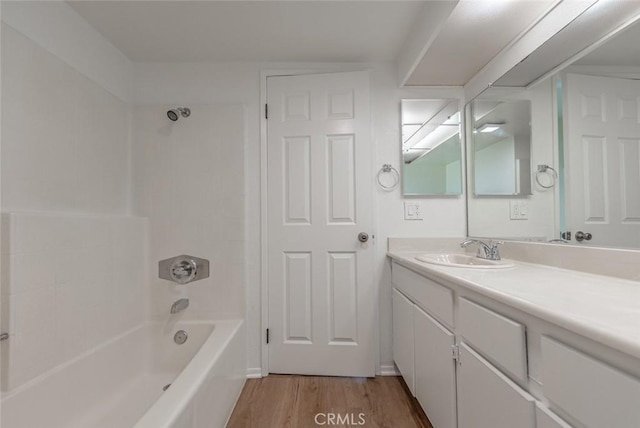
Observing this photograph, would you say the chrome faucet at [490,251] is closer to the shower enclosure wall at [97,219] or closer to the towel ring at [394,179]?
the towel ring at [394,179]

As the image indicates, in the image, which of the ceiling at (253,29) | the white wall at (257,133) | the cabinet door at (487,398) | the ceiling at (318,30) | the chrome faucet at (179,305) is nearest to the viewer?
the cabinet door at (487,398)

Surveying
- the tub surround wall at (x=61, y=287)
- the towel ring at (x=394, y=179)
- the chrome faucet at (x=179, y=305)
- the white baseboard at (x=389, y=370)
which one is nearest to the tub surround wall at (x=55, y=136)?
the tub surround wall at (x=61, y=287)

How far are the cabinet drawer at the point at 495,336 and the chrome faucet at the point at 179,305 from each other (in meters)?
1.65

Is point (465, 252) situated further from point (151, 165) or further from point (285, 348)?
point (151, 165)

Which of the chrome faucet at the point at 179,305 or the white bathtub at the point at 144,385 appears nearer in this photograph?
→ the white bathtub at the point at 144,385

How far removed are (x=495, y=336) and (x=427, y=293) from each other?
469 mm

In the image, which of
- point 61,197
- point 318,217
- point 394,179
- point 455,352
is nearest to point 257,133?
point 318,217

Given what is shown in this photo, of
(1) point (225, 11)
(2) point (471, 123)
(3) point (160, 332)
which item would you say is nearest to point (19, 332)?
(3) point (160, 332)

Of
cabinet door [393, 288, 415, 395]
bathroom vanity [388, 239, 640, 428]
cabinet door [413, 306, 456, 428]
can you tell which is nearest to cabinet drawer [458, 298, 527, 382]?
bathroom vanity [388, 239, 640, 428]

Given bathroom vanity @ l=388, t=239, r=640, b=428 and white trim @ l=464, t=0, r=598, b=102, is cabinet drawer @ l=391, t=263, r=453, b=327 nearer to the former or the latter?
bathroom vanity @ l=388, t=239, r=640, b=428

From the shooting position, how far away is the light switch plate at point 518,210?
142cm

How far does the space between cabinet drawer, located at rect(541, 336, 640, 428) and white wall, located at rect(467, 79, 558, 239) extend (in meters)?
0.84

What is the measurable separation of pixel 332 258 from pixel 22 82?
1.80m

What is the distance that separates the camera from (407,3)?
1.45 meters
